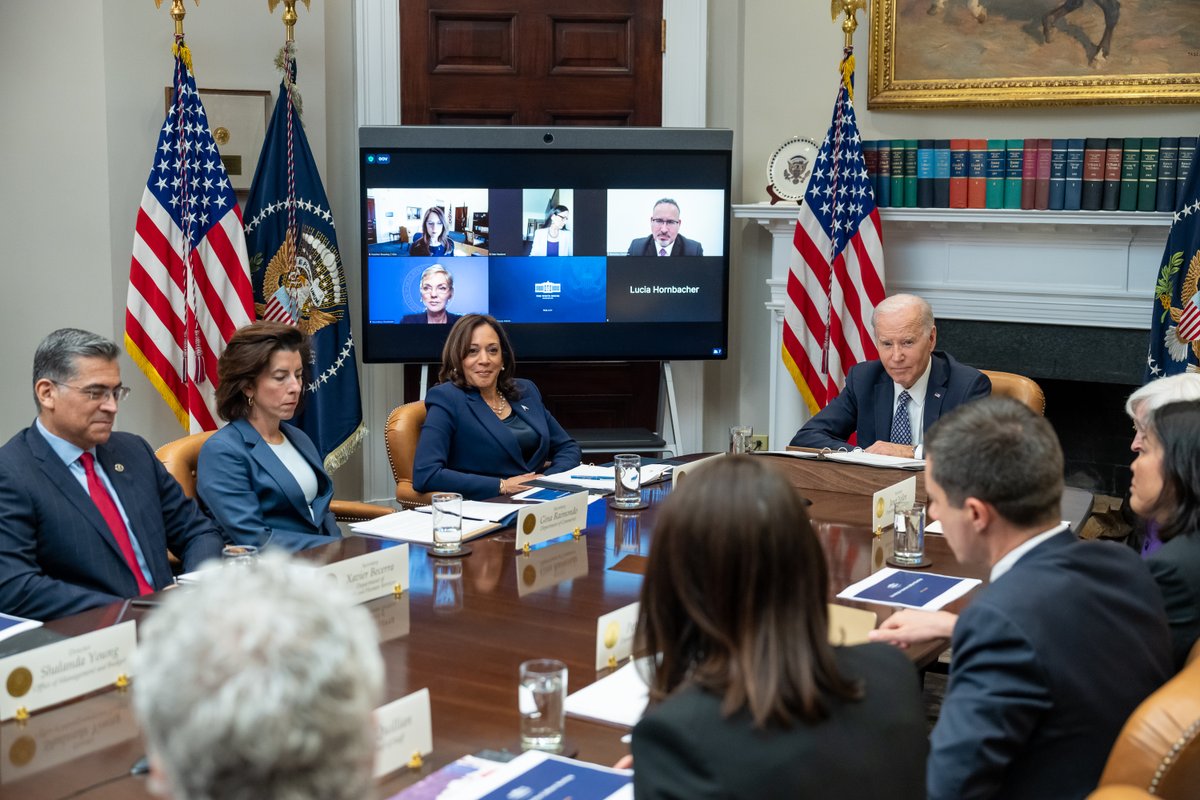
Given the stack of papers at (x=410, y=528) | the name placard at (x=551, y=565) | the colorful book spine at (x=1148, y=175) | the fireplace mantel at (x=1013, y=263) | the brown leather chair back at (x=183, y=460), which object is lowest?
the name placard at (x=551, y=565)

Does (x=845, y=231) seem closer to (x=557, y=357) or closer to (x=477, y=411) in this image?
(x=557, y=357)

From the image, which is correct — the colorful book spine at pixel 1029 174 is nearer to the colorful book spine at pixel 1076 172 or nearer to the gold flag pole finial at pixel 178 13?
the colorful book spine at pixel 1076 172

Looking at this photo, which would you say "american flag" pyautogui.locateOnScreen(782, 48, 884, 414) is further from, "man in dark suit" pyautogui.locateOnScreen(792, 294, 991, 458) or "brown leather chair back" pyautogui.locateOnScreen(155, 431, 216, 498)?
"brown leather chair back" pyautogui.locateOnScreen(155, 431, 216, 498)

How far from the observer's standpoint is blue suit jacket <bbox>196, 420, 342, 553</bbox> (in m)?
3.23

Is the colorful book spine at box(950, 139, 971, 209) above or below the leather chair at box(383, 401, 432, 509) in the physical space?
above

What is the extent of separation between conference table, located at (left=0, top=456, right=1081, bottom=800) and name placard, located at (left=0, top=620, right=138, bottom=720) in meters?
0.02

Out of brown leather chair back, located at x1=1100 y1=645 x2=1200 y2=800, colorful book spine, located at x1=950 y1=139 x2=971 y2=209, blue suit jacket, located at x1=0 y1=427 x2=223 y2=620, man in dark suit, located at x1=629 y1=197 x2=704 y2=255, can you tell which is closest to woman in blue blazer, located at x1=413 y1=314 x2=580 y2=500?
blue suit jacket, located at x1=0 y1=427 x2=223 y2=620

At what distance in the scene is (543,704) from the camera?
5.81 ft

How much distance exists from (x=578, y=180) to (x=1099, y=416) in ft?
8.46

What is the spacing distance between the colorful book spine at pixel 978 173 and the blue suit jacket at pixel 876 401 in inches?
57.9

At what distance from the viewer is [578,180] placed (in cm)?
574

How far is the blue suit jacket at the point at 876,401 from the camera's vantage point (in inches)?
168

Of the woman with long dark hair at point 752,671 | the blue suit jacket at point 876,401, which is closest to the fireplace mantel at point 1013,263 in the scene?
the blue suit jacket at point 876,401

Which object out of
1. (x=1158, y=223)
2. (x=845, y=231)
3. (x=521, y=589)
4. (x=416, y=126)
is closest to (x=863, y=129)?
(x=845, y=231)
